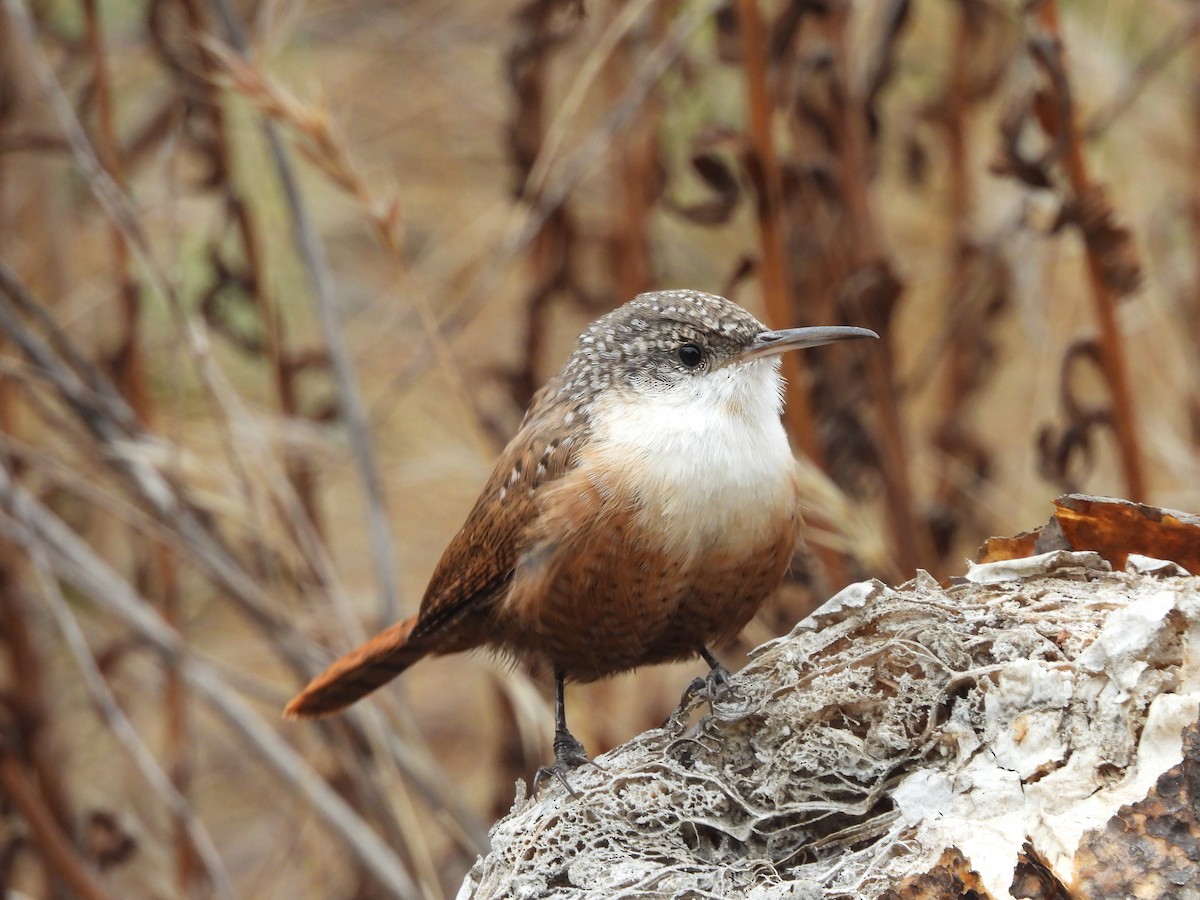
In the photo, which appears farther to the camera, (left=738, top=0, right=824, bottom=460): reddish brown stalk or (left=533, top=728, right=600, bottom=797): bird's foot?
(left=738, top=0, right=824, bottom=460): reddish brown stalk

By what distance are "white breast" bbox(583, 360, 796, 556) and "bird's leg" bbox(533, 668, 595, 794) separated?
1.40 ft

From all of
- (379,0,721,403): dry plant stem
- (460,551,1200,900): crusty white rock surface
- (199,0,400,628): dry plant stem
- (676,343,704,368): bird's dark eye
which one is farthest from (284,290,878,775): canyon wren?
(379,0,721,403): dry plant stem

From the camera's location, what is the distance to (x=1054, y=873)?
1588 mm

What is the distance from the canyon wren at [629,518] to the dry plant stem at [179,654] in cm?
41

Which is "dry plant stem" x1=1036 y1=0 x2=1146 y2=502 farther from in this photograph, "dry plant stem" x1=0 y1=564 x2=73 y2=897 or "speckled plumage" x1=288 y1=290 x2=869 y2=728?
"dry plant stem" x1=0 y1=564 x2=73 y2=897

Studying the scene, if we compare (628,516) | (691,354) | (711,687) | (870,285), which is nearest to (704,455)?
(628,516)

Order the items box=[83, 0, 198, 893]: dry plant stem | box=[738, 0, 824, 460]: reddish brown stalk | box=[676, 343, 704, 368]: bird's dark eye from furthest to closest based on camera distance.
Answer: box=[83, 0, 198, 893]: dry plant stem
box=[738, 0, 824, 460]: reddish brown stalk
box=[676, 343, 704, 368]: bird's dark eye

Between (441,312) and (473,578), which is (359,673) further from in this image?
(441,312)

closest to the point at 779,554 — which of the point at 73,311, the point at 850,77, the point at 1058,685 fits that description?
the point at 1058,685

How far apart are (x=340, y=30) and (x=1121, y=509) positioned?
4.78 meters

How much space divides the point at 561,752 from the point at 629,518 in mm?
462

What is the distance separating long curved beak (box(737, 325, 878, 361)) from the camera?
9.02 feet

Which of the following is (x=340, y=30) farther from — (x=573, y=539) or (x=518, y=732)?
(x=573, y=539)

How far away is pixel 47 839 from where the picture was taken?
3.59 metres
